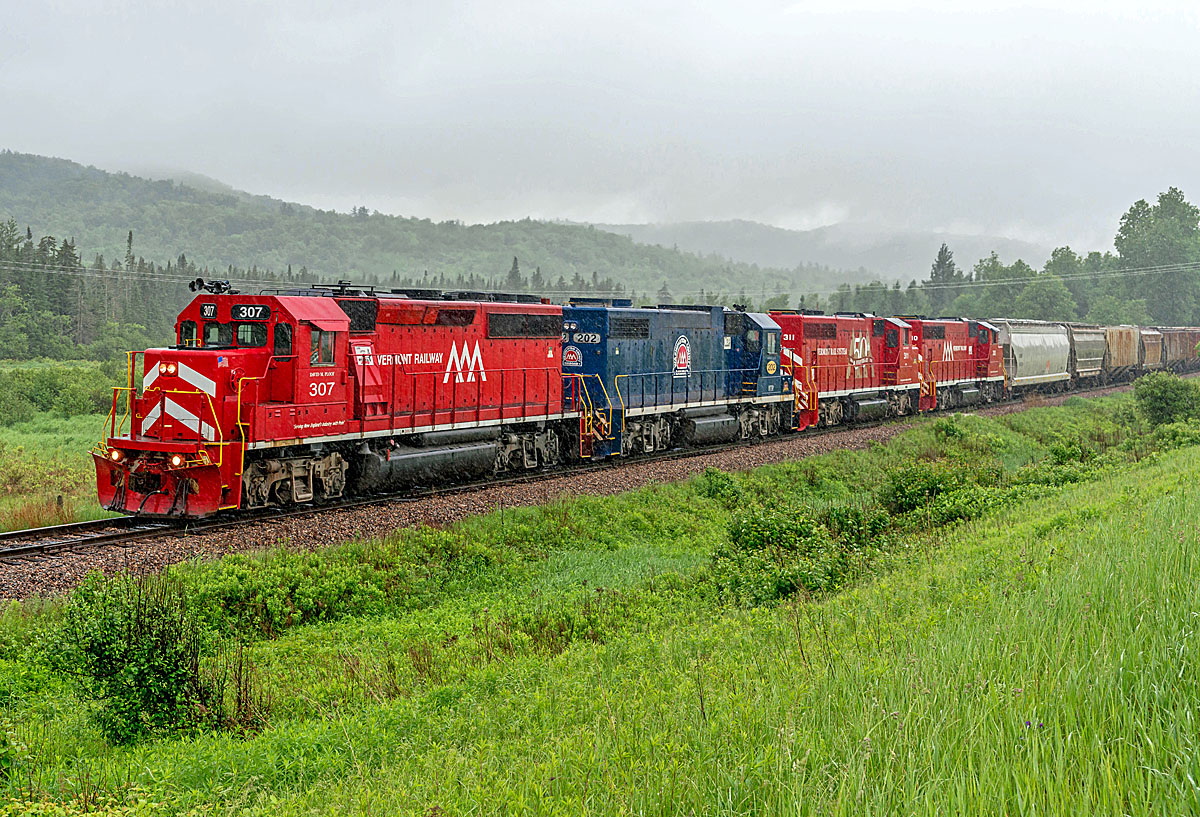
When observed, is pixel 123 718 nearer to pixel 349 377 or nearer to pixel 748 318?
pixel 349 377

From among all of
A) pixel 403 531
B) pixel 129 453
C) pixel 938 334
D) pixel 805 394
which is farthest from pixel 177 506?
pixel 938 334

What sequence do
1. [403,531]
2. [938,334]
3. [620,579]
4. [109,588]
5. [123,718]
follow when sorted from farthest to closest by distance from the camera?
[938,334] < [403,531] < [620,579] < [109,588] < [123,718]

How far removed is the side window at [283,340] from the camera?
17.2 metres

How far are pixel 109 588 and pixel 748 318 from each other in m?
25.2

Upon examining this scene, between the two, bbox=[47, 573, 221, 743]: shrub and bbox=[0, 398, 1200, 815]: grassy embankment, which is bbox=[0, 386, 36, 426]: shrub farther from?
bbox=[47, 573, 221, 743]: shrub

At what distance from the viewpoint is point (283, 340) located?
1719 cm

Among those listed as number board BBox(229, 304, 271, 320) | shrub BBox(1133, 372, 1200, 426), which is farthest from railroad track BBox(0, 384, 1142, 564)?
shrub BBox(1133, 372, 1200, 426)

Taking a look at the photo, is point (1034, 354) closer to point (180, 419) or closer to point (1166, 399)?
point (1166, 399)

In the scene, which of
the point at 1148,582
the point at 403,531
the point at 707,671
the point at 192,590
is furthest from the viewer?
the point at 403,531

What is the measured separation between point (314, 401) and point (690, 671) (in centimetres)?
1186

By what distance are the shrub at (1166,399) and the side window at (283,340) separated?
1228 inches

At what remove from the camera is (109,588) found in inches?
388

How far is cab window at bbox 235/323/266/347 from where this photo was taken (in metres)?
17.2

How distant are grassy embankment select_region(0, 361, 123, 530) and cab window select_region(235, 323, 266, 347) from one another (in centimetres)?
452
